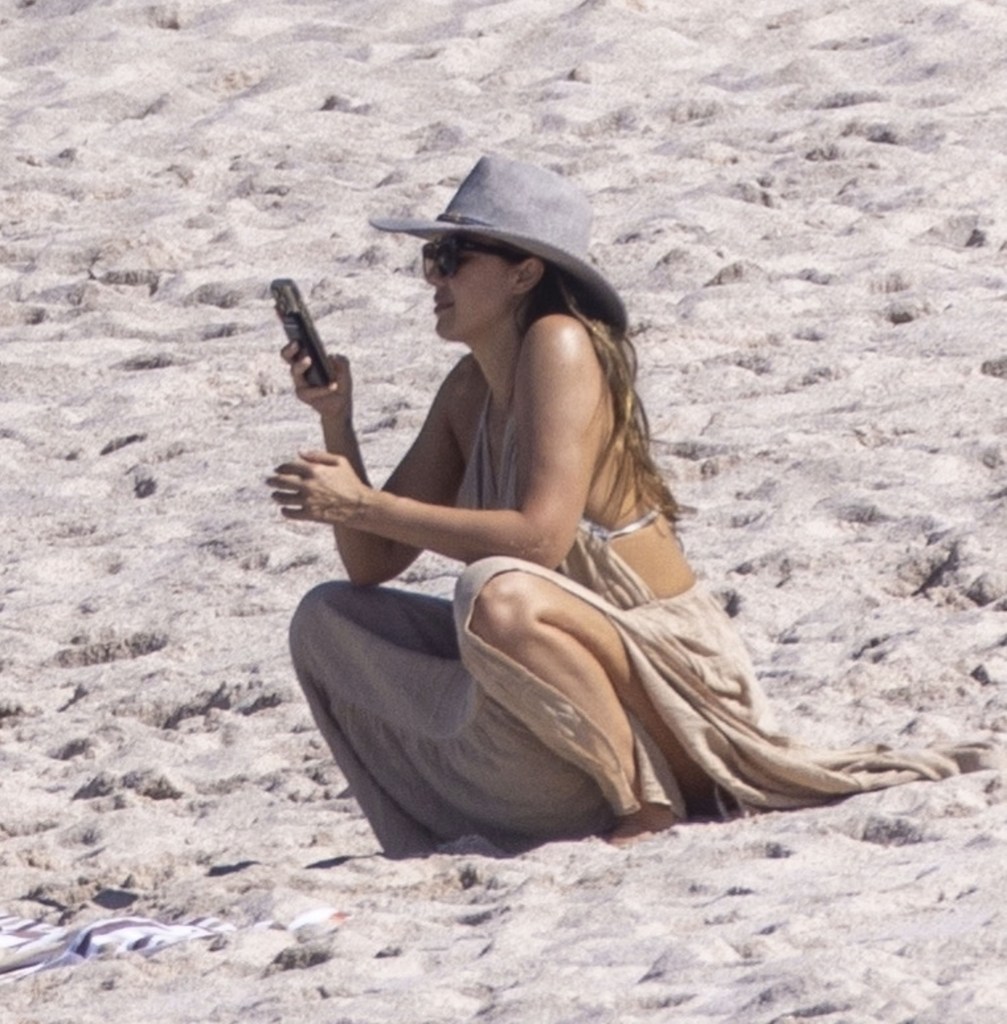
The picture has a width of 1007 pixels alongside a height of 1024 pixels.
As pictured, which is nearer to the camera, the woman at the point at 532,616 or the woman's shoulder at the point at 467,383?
the woman at the point at 532,616

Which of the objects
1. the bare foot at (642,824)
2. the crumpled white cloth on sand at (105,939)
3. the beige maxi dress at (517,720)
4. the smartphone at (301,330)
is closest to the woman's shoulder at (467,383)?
the beige maxi dress at (517,720)

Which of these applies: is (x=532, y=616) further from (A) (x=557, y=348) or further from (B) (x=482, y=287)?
(B) (x=482, y=287)

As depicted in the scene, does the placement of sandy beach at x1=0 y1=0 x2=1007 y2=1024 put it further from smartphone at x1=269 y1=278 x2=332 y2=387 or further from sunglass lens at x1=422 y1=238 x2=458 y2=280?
sunglass lens at x1=422 y1=238 x2=458 y2=280

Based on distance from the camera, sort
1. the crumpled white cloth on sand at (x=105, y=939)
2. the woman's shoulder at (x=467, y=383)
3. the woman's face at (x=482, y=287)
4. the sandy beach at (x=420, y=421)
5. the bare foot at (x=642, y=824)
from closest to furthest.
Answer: the sandy beach at (x=420, y=421)
the crumpled white cloth on sand at (x=105, y=939)
the bare foot at (x=642, y=824)
the woman's face at (x=482, y=287)
the woman's shoulder at (x=467, y=383)

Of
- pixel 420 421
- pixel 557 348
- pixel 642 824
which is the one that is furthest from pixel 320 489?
pixel 420 421

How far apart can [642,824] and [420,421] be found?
253cm

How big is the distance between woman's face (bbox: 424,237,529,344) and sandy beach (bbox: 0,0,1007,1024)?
2.42 ft

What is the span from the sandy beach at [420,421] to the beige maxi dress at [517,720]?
84 millimetres

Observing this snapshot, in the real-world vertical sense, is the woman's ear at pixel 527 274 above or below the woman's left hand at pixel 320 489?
above

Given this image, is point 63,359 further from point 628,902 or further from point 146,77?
point 628,902

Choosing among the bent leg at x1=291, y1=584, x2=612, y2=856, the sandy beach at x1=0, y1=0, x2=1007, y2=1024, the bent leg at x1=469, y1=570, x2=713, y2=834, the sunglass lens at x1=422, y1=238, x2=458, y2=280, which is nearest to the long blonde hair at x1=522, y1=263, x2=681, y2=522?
the sunglass lens at x1=422, y1=238, x2=458, y2=280

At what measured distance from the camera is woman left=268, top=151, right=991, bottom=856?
394 centimetres

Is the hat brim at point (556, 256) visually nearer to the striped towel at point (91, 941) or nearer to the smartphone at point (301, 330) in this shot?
the smartphone at point (301, 330)

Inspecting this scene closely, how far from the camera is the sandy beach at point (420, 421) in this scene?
3.46 metres
